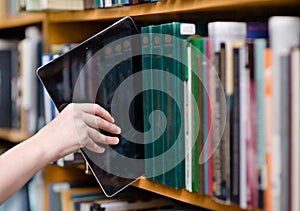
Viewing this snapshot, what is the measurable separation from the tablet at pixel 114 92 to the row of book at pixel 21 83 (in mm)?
486

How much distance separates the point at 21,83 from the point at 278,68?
1.17 m

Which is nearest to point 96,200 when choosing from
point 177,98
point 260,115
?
point 177,98

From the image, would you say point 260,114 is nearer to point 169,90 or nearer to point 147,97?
point 169,90

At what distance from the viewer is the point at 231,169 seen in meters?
1.06

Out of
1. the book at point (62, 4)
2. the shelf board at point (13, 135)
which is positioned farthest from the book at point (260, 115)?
the shelf board at point (13, 135)

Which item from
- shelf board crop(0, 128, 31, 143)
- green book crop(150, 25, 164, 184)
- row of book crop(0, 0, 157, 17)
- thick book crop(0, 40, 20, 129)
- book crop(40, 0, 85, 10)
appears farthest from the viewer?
thick book crop(0, 40, 20, 129)

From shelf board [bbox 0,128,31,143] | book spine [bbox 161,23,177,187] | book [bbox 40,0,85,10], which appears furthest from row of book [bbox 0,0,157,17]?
shelf board [bbox 0,128,31,143]

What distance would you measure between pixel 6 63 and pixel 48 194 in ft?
1.75

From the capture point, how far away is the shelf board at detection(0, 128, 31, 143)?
1.98 m

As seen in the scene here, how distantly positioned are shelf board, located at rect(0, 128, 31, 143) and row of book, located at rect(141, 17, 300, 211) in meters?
0.76

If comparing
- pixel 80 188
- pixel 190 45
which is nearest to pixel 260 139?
pixel 190 45

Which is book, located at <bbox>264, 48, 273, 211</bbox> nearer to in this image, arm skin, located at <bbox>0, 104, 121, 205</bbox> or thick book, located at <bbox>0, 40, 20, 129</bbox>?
arm skin, located at <bbox>0, 104, 121, 205</bbox>

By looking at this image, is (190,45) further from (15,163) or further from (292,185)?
(15,163)

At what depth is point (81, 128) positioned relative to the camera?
1365 mm
